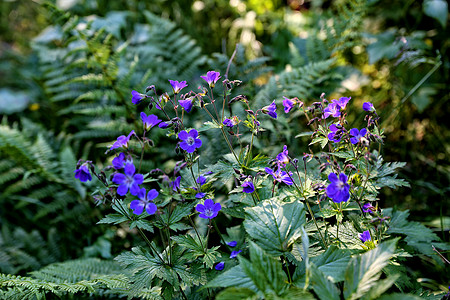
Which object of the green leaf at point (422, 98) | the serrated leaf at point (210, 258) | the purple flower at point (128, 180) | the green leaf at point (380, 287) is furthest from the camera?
the green leaf at point (422, 98)

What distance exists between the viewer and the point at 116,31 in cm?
290

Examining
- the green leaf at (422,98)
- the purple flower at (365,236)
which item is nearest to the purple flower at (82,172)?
the purple flower at (365,236)

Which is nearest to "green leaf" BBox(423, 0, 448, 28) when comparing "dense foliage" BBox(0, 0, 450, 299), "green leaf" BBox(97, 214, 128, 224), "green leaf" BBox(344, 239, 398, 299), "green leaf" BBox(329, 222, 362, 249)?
"dense foliage" BBox(0, 0, 450, 299)

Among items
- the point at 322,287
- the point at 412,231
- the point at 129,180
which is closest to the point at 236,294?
the point at 322,287

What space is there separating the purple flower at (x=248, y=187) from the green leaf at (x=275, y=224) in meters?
0.06

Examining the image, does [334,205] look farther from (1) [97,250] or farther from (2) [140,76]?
(2) [140,76]

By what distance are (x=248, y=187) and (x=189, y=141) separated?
259 millimetres

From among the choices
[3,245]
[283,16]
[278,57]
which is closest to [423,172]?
[278,57]

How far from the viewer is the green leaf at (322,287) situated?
95 cm

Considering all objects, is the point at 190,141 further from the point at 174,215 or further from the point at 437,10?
the point at 437,10

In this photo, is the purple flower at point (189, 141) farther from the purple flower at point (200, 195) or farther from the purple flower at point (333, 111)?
the purple flower at point (333, 111)

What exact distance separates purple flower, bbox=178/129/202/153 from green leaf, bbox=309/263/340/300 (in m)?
0.52

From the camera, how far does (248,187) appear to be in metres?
1.21

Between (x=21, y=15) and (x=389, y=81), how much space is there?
170 inches
